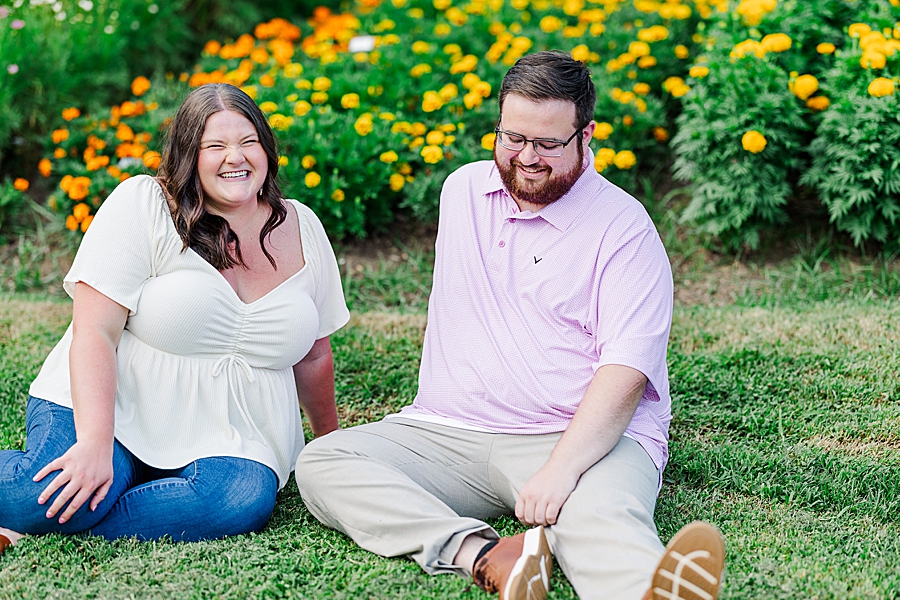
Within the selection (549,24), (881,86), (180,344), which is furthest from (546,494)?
(549,24)

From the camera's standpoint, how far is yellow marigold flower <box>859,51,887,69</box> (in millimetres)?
4305

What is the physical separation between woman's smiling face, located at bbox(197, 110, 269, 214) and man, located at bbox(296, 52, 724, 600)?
63cm

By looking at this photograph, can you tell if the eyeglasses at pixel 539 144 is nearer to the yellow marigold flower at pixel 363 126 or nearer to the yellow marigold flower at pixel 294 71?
the yellow marigold flower at pixel 363 126

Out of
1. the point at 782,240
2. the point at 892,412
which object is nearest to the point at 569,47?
the point at 782,240

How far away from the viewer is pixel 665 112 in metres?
5.44

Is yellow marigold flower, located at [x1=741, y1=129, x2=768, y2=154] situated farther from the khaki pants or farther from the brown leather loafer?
the brown leather loafer

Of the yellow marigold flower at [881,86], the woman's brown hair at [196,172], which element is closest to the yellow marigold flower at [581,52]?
the yellow marigold flower at [881,86]

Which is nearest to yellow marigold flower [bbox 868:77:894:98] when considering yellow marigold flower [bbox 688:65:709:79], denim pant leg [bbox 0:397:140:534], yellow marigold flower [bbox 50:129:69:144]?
yellow marigold flower [bbox 688:65:709:79]

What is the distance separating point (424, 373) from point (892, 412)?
177 centimetres

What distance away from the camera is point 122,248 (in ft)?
8.95

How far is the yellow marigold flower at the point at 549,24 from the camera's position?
585 centimetres

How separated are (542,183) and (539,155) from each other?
0.09m

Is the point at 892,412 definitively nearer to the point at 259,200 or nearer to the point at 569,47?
the point at 259,200

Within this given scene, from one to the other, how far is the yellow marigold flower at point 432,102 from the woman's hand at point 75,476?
2.90 metres
